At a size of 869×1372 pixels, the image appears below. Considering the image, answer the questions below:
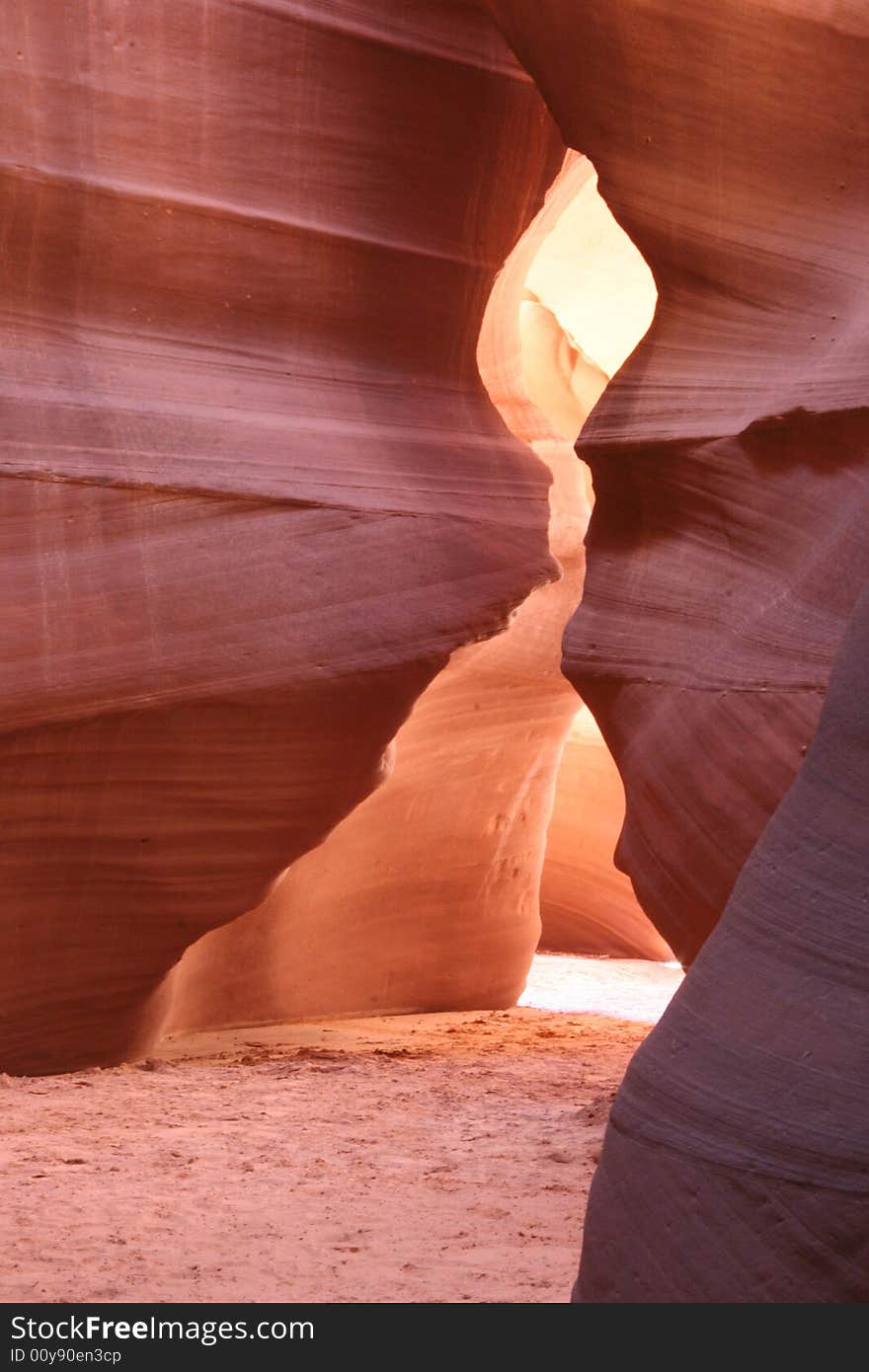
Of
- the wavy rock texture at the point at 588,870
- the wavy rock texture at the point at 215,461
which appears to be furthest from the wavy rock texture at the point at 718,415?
the wavy rock texture at the point at 588,870

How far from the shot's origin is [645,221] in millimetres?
4609

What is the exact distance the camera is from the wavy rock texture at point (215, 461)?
192 inches

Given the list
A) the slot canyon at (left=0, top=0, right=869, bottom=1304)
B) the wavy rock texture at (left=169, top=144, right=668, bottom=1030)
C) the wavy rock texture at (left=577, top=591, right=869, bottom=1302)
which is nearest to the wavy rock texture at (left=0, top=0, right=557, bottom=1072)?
the slot canyon at (left=0, top=0, right=869, bottom=1304)

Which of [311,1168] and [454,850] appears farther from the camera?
[454,850]

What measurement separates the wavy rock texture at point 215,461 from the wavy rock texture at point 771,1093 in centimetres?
272

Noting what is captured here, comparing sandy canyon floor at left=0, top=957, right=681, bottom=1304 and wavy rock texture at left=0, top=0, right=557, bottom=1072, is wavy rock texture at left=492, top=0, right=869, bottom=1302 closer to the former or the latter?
wavy rock texture at left=0, top=0, right=557, bottom=1072

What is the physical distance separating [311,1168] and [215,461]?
2.13m

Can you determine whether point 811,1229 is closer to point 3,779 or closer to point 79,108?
point 3,779

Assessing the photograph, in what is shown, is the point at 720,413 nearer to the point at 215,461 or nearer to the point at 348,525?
the point at 348,525

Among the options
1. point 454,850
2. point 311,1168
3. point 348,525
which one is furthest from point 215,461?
point 454,850

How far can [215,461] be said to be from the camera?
5000mm

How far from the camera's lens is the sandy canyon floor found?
3.09 m

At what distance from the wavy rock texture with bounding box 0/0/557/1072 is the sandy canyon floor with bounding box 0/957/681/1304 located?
640 millimetres

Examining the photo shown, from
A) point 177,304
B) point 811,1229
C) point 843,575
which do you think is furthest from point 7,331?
point 811,1229
